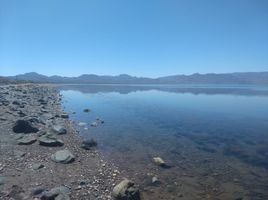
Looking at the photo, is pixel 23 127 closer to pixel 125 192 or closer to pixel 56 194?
pixel 56 194

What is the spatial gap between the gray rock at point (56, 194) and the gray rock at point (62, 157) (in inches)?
146

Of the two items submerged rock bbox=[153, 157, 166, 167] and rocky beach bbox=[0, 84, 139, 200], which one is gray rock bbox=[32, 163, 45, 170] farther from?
submerged rock bbox=[153, 157, 166, 167]

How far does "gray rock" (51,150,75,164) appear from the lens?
14641 mm

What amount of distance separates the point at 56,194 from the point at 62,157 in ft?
15.3

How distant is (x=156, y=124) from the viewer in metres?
31.4

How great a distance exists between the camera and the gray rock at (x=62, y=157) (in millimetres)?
14641

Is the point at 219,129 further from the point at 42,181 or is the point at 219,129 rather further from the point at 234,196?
the point at 42,181

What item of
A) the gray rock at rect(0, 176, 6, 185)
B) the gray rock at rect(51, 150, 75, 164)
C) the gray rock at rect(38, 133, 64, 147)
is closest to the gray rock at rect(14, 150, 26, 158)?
the gray rock at rect(51, 150, 75, 164)

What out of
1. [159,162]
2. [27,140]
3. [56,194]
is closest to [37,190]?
[56,194]

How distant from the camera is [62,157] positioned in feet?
49.0

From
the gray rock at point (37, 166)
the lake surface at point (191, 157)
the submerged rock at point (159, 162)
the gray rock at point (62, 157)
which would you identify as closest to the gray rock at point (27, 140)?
the gray rock at point (62, 157)

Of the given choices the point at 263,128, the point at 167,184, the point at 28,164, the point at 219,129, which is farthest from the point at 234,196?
the point at 263,128

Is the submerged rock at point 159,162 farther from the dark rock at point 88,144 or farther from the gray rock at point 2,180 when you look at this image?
the gray rock at point 2,180

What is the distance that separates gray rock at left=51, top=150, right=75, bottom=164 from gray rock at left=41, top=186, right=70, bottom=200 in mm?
3720
